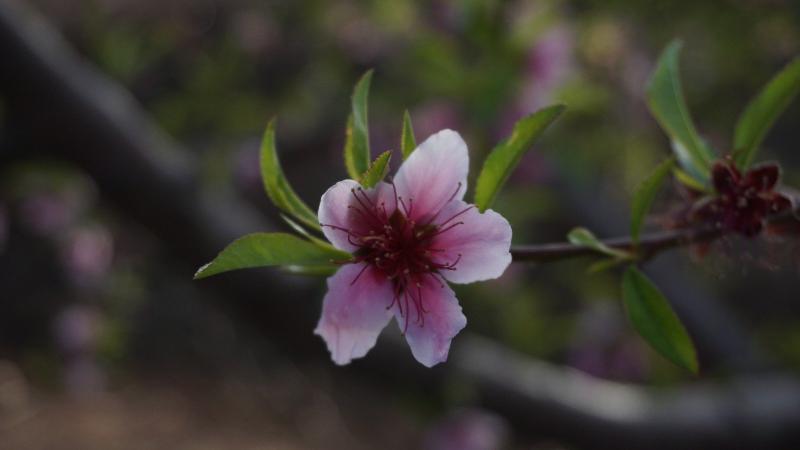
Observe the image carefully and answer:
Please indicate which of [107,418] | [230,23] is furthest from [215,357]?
[230,23]

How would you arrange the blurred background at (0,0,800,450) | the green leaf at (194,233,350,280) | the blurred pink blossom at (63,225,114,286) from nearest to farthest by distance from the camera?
1. the green leaf at (194,233,350,280)
2. the blurred background at (0,0,800,450)
3. the blurred pink blossom at (63,225,114,286)

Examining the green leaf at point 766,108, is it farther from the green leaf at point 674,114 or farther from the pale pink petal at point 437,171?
the pale pink petal at point 437,171

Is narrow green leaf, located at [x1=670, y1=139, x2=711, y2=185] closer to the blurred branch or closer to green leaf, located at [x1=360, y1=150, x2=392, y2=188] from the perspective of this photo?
the blurred branch

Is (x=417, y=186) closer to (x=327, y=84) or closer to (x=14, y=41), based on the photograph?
(x=14, y=41)

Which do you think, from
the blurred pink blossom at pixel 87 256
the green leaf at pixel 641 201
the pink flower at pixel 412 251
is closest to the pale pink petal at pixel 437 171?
the pink flower at pixel 412 251

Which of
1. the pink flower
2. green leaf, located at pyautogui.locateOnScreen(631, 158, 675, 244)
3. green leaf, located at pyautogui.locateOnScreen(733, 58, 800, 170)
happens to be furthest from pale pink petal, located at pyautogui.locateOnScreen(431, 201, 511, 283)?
green leaf, located at pyautogui.locateOnScreen(733, 58, 800, 170)
